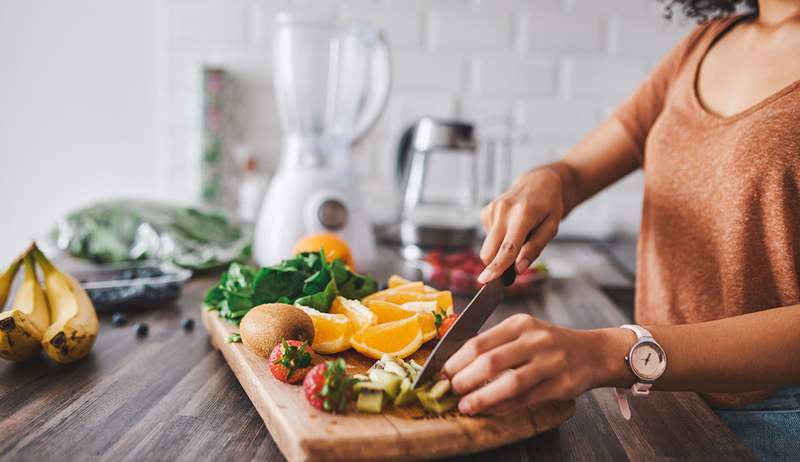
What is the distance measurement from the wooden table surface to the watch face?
6 cm

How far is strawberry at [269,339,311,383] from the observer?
24.8 inches

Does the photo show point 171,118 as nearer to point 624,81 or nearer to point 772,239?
point 624,81

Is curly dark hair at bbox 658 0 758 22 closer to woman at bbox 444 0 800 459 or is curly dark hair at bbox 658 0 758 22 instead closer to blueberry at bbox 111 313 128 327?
woman at bbox 444 0 800 459

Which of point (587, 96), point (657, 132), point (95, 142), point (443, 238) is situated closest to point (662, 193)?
point (657, 132)

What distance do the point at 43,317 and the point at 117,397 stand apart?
189 mm

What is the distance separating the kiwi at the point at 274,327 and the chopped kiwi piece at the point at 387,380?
0.10 m

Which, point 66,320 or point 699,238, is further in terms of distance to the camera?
point 699,238

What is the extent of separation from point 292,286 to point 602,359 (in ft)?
1.31

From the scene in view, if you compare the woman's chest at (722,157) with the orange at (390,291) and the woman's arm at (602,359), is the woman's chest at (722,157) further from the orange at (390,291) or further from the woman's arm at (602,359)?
the orange at (390,291)

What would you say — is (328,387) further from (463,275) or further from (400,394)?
(463,275)

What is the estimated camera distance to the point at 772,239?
2.63 feet

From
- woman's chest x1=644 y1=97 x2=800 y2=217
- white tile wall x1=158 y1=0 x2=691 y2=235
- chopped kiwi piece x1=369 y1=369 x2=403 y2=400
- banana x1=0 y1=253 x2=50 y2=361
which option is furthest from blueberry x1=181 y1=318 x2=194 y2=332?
white tile wall x1=158 y1=0 x2=691 y2=235

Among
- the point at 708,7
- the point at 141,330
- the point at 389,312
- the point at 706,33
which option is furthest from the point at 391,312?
the point at 708,7

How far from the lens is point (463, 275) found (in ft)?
3.72
